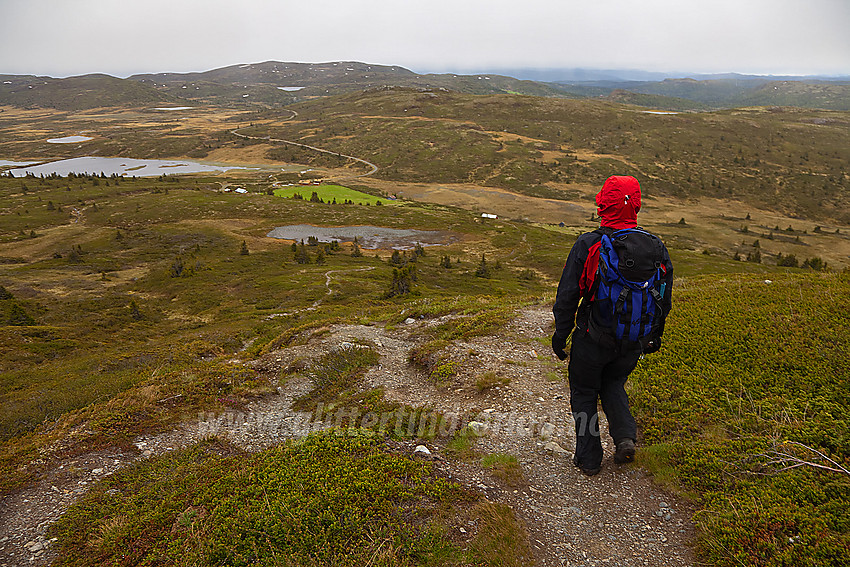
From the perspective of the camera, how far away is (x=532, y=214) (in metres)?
108

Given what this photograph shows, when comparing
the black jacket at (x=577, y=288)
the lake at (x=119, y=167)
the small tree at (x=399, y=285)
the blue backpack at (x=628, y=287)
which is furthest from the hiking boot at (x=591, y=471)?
the lake at (x=119, y=167)

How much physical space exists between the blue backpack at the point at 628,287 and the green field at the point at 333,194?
103910mm

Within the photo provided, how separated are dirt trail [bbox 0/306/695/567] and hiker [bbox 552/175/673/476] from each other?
99cm

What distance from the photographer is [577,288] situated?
557 centimetres

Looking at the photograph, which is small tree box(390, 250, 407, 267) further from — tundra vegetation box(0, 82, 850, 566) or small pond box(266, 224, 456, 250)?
small pond box(266, 224, 456, 250)

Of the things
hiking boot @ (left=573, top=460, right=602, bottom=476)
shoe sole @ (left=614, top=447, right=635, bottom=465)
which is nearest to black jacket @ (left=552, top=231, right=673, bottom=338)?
shoe sole @ (left=614, top=447, right=635, bottom=465)

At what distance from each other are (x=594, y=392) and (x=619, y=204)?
2728mm

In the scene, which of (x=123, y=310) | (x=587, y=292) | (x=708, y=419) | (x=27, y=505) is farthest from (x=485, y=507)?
(x=123, y=310)

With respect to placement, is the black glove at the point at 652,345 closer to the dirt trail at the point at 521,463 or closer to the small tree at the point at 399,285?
the dirt trail at the point at 521,463

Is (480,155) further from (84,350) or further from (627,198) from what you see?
(627,198)

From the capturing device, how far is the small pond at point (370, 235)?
75500 millimetres

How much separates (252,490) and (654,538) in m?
5.48

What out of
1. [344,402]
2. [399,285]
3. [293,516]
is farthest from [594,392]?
[399,285]

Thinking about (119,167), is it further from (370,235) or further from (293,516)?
(293,516)
